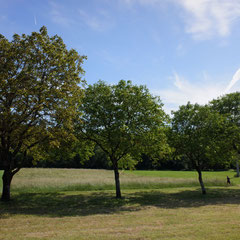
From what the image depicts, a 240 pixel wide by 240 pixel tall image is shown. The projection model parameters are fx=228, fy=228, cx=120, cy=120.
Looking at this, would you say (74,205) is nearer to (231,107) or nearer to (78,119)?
(78,119)

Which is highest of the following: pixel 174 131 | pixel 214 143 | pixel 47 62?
pixel 47 62

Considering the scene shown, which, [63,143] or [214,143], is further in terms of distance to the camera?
[214,143]

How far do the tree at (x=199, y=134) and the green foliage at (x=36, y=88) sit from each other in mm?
15892

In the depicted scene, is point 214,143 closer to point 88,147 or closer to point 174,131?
point 174,131

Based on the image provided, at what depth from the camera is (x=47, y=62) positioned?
20.4 m

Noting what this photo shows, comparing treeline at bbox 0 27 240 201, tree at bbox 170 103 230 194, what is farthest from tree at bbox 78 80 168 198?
tree at bbox 170 103 230 194

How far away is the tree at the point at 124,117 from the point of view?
2588 centimetres

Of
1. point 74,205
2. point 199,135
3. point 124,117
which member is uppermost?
point 124,117

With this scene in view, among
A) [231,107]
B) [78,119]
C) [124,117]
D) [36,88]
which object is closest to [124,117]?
[124,117]

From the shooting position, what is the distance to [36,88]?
18.8 m

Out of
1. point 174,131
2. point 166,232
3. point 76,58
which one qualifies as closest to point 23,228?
point 166,232

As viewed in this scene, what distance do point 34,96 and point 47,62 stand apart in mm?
3334

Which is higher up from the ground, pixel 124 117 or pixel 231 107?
pixel 231 107

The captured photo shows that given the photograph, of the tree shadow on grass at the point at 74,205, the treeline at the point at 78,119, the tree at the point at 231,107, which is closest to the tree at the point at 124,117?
the treeline at the point at 78,119
